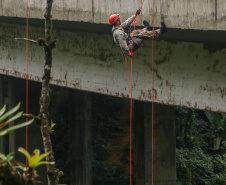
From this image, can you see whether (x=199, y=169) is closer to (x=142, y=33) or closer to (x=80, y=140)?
(x=80, y=140)

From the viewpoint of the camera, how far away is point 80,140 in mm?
26422

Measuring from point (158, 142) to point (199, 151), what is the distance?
28.3ft

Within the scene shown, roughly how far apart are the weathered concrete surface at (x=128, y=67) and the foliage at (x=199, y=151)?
7646mm

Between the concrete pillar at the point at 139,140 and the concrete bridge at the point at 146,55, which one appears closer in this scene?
the concrete bridge at the point at 146,55

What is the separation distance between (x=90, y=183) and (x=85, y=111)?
10.1 ft

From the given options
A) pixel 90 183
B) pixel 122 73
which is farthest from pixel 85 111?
pixel 122 73

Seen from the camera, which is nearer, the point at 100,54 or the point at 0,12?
the point at 100,54

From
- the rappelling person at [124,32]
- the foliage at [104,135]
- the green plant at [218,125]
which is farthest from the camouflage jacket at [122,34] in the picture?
the foliage at [104,135]

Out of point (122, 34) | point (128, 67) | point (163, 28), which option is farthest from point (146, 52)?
point (163, 28)

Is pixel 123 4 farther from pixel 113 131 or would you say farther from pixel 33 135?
pixel 113 131

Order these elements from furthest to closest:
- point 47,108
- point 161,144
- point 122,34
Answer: point 161,144 < point 122,34 < point 47,108

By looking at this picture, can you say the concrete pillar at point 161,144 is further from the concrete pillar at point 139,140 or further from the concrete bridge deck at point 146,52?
the concrete bridge deck at point 146,52

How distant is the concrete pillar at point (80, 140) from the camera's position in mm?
25844

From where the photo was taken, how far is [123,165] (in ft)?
94.4
